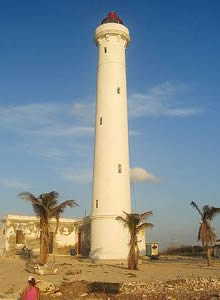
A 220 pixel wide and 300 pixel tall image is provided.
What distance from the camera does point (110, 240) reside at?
2934cm

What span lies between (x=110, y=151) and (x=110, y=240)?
6565 mm

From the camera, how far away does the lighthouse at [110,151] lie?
29.5m

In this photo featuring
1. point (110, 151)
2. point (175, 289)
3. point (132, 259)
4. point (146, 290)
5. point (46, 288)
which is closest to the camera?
point (46, 288)

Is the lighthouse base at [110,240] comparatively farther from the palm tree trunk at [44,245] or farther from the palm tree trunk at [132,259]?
the palm tree trunk at [44,245]

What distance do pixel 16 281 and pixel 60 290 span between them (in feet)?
12.2

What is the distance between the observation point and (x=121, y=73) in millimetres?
32250

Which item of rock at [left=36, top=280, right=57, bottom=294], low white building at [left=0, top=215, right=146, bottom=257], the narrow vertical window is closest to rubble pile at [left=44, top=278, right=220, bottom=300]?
rock at [left=36, top=280, right=57, bottom=294]

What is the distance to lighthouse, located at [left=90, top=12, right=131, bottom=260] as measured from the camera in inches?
1163

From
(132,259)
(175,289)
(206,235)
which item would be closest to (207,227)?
(206,235)

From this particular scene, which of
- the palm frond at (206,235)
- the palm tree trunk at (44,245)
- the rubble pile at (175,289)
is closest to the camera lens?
the rubble pile at (175,289)

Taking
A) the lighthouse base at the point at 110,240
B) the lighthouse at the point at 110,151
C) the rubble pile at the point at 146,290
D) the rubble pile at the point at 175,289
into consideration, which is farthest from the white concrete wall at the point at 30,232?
the rubble pile at the point at 175,289

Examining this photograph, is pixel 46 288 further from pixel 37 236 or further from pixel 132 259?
pixel 37 236

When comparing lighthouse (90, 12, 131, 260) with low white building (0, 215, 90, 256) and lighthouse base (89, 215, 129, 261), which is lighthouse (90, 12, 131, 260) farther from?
low white building (0, 215, 90, 256)

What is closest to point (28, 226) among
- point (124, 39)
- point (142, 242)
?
point (142, 242)
